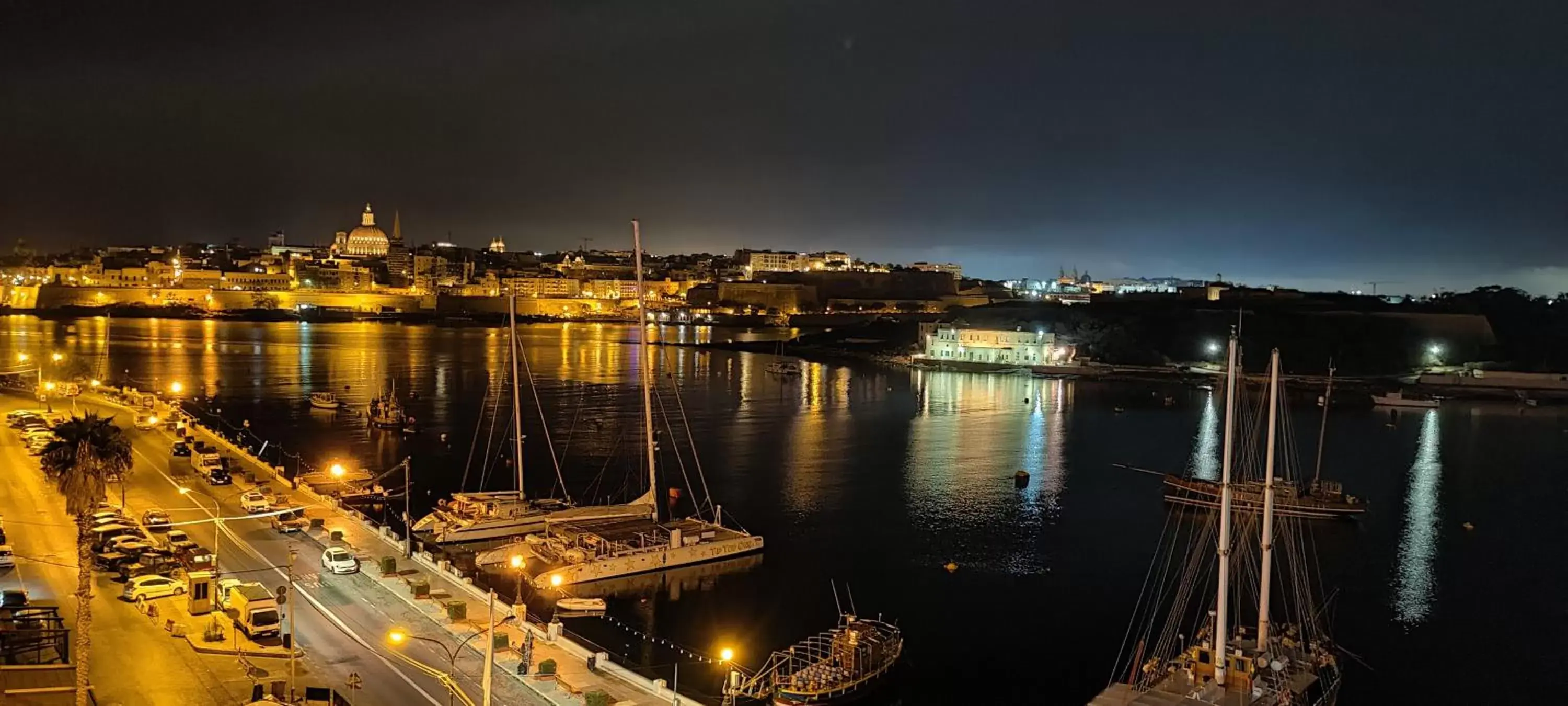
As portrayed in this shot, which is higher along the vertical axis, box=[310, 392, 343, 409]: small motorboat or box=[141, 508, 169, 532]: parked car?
box=[141, 508, 169, 532]: parked car

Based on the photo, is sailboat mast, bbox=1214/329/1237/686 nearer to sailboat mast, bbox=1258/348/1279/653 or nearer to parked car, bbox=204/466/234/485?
sailboat mast, bbox=1258/348/1279/653

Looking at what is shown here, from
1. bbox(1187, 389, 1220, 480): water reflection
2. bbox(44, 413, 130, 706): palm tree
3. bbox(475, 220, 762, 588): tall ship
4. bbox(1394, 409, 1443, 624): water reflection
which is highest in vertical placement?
bbox(44, 413, 130, 706): palm tree

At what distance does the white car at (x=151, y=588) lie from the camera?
12.1m

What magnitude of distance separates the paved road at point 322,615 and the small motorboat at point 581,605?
2.91 metres

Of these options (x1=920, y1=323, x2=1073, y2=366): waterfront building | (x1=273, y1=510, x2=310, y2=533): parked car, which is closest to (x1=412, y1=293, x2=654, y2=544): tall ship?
(x1=273, y1=510, x2=310, y2=533): parked car

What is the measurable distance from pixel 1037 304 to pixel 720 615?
7257cm

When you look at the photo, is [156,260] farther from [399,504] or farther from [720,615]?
[720,615]

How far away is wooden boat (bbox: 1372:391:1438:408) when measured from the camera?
4916 cm

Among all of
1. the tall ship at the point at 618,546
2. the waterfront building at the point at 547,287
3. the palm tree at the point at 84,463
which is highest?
the waterfront building at the point at 547,287

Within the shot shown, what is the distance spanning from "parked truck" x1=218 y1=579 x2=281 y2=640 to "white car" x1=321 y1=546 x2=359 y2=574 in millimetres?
1677

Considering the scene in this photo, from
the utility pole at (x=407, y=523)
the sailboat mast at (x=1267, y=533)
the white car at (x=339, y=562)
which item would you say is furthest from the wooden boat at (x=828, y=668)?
the utility pole at (x=407, y=523)

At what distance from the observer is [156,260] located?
119 m

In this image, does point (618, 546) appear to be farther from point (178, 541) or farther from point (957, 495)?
point (957, 495)

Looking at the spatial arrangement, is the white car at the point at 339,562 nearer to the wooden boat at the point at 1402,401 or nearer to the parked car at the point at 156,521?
the parked car at the point at 156,521
